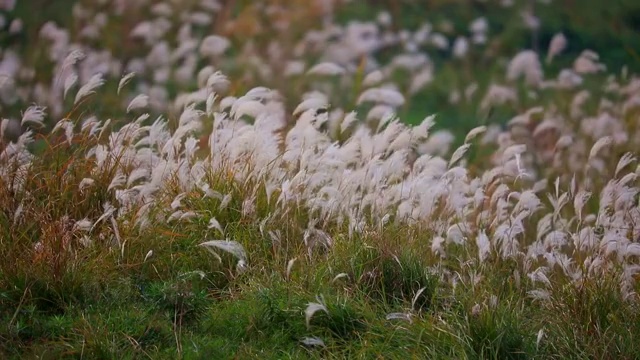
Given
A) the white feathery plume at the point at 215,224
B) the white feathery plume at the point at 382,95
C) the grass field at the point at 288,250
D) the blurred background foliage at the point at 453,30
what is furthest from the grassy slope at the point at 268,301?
the blurred background foliage at the point at 453,30

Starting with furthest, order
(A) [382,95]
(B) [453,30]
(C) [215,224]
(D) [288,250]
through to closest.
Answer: (B) [453,30] < (A) [382,95] < (D) [288,250] < (C) [215,224]

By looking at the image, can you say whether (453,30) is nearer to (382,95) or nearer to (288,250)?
(382,95)

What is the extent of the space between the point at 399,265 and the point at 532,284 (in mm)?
642

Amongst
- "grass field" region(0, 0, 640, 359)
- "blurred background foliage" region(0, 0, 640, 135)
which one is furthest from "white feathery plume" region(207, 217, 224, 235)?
"blurred background foliage" region(0, 0, 640, 135)

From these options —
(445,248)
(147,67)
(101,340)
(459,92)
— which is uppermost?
(101,340)

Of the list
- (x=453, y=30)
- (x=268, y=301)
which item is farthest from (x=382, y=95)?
(x=453, y=30)

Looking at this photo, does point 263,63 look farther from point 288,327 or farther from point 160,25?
point 288,327

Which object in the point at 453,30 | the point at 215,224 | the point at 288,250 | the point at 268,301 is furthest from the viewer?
the point at 453,30

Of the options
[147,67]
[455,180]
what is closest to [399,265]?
[455,180]

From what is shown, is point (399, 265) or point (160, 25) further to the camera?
point (160, 25)

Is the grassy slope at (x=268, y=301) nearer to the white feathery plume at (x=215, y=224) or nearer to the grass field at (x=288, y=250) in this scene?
the grass field at (x=288, y=250)

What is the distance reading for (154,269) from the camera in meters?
4.72

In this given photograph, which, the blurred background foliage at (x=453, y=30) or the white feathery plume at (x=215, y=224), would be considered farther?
the blurred background foliage at (x=453, y=30)

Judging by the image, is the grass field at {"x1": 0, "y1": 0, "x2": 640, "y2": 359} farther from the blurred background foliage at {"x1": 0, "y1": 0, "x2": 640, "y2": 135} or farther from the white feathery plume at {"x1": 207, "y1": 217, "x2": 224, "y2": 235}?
the blurred background foliage at {"x1": 0, "y1": 0, "x2": 640, "y2": 135}
